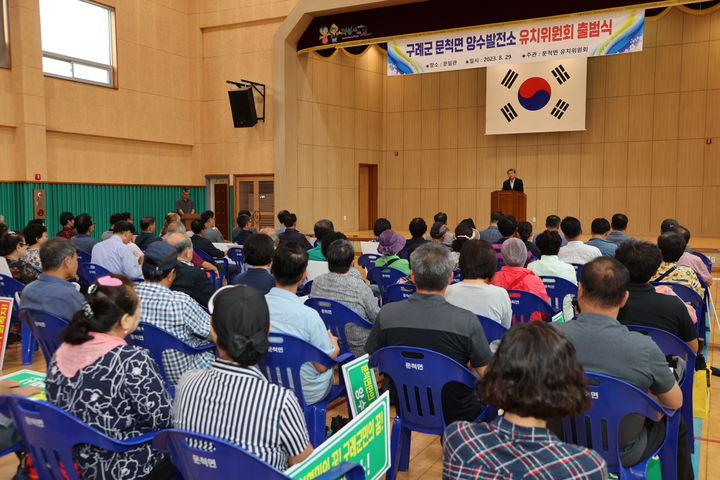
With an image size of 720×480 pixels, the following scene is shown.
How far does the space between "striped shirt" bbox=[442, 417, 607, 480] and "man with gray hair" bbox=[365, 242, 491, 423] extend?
1.09m

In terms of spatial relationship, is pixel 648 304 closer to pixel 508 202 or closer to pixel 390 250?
pixel 390 250

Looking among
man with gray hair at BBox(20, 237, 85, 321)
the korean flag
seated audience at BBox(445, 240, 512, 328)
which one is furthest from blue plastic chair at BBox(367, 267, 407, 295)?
the korean flag

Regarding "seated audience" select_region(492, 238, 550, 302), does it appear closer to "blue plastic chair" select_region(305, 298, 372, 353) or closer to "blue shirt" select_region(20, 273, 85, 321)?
"blue plastic chair" select_region(305, 298, 372, 353)

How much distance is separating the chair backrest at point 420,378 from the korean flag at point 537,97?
12.1m

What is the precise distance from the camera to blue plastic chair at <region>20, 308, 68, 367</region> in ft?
10.4

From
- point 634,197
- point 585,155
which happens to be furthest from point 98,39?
point 634,197

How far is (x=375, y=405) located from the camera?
81.6 inches

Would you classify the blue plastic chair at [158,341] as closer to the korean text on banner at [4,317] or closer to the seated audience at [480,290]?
the seated audience at [480,290]

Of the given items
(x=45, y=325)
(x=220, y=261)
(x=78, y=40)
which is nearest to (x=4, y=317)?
(x=45, y=325)

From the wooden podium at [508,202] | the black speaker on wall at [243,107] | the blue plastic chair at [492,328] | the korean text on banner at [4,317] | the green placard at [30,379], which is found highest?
the black speaker on wall at [243,107]

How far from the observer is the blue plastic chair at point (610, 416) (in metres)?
2.03

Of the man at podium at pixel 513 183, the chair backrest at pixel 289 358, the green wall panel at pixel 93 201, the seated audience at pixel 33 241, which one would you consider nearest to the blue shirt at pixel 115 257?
the seated audience at pixel 33 241

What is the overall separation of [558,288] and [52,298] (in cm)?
357

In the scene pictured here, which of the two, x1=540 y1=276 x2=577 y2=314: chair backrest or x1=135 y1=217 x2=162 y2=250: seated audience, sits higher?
x1=135 y1=217 x2=162 y2=250: seated audience
